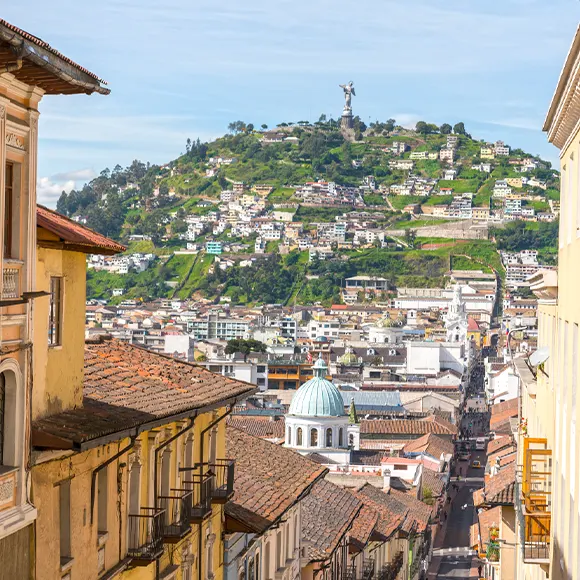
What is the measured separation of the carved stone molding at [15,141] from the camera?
950 centimetres

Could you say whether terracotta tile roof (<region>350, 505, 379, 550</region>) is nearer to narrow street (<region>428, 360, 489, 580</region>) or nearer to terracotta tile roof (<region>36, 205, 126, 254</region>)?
narrow street (<region>428, 360, 489, 580</region>)

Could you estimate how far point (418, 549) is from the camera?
5744 cm

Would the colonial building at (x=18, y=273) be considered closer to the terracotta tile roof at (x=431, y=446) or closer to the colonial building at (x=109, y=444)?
the colonial building at (x=109, y=444)

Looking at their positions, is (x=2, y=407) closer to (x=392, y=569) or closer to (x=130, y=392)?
(x=130, y=392)

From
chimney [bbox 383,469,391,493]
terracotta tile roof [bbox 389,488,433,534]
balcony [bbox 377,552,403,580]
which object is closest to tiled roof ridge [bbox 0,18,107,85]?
balcony [bbox 377,552,403,580]

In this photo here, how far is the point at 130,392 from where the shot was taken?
1370cm

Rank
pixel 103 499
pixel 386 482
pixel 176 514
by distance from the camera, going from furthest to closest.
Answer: pixel 386 482 < pixel 176 514 < pixel 103 499

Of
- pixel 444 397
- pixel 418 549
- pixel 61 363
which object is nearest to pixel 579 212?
pixel 61 363

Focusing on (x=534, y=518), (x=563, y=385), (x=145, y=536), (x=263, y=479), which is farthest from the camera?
(x=263, y=479)

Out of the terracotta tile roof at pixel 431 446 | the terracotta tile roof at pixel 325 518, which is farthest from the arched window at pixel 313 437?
the terracotta tile roof at pixel 325 518

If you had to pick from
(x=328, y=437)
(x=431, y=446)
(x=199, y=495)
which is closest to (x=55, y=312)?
(x=199, y=495)

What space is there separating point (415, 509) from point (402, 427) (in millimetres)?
37771

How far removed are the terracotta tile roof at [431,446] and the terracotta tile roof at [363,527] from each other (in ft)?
139

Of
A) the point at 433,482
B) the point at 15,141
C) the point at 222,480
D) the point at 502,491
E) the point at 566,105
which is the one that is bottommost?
the point at 433,482
